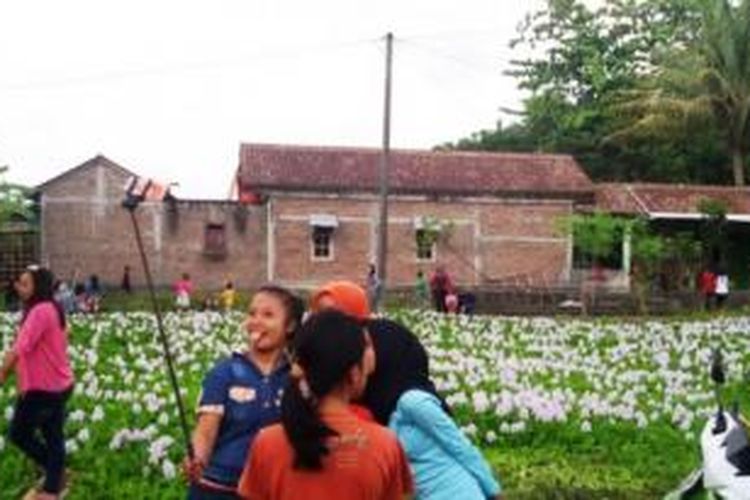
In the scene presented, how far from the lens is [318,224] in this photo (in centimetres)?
4084

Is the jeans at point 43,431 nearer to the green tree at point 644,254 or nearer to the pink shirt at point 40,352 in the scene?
the pink shirt at point 40,352

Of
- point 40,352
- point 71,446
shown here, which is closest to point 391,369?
point 40,352

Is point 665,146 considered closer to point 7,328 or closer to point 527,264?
point 527,264

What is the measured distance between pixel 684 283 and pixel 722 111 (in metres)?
8.26

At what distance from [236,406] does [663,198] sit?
3772 centimetres

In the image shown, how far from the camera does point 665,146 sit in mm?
47875

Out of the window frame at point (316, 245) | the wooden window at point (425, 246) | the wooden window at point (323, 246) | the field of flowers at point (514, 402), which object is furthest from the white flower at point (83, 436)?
the wooden window at point (425, 246)

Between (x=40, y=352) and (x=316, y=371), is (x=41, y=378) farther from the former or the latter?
(x=316, y=371)

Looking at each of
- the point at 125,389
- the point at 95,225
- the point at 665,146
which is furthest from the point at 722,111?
the point at 125,389

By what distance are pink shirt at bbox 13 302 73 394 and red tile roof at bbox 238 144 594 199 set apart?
106ft

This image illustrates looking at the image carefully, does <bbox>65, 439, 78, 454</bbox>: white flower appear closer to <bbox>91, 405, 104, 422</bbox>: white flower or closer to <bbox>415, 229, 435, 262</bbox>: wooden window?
<bbox>91, 405, 104, 422</bbox>: white flower

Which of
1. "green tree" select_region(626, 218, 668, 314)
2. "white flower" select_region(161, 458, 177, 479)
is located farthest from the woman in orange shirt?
"green tree" select_region(626, 218, 668, 314)

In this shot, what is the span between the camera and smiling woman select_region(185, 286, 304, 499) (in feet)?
16.6

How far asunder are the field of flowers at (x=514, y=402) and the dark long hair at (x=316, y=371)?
486 centimetres
